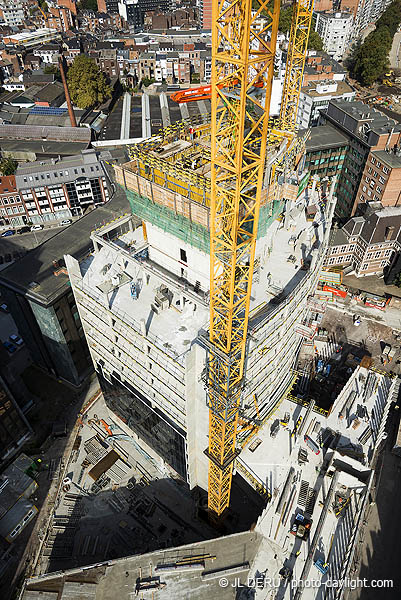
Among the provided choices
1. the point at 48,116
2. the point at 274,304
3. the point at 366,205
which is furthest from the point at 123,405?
the point at 48,116

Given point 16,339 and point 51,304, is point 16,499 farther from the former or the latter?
point 51,304

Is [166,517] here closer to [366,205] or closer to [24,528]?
[24,528]

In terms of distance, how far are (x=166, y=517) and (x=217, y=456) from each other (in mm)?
22466

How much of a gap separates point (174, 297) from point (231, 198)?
21748 mm

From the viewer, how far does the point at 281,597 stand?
52344mm

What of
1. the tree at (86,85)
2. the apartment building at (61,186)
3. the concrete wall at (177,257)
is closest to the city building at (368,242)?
the concrete wall at (177,257)

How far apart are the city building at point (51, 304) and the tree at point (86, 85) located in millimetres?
115795

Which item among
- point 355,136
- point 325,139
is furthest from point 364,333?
point 325,139

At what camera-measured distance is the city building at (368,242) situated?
102750 millimetres

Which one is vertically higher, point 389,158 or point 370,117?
point 370,117

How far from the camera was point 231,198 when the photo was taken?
38.1 metres

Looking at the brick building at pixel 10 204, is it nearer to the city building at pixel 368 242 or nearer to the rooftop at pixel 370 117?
the city building at pixel 368 242

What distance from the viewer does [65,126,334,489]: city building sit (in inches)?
2039

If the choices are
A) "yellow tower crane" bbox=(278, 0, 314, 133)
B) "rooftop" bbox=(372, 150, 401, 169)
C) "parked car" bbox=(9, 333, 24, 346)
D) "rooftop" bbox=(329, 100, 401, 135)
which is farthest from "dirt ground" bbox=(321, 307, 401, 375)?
"parked car" bbox=(9, 333, 24, 346)
